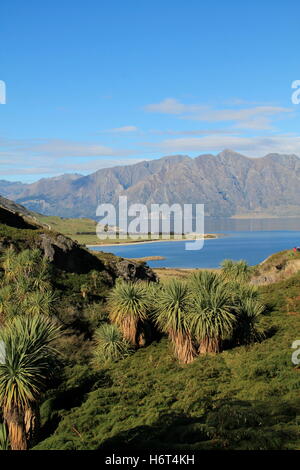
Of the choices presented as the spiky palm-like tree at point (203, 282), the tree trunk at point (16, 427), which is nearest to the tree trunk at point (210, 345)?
the spiky palm-like tree at point (203, 282)

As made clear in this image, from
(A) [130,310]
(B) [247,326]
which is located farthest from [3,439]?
(B) [247,326]

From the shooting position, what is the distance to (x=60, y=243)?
56.2m

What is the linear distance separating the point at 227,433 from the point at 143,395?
9704mm

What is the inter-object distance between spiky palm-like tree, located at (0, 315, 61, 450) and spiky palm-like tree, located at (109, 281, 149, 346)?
487 inches

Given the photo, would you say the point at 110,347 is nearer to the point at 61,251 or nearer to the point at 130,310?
the point at 130,310

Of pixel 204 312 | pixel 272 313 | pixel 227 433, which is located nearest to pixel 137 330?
pixel 204 312

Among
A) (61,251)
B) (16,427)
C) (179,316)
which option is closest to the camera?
(16,427)

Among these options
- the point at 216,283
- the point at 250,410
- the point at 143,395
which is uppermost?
the point at 216,283

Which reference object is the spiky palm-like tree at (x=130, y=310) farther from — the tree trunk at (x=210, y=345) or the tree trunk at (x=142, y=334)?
the tree trunk at (x=210, y=345)

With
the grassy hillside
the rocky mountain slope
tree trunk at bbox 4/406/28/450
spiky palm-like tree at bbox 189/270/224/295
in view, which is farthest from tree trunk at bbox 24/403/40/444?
the rocky mountain slope

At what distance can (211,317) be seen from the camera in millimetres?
23922

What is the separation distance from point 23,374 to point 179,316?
11.5m

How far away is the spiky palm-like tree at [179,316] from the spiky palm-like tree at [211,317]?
0.60 meters

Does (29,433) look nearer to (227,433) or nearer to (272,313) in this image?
(227,433)
